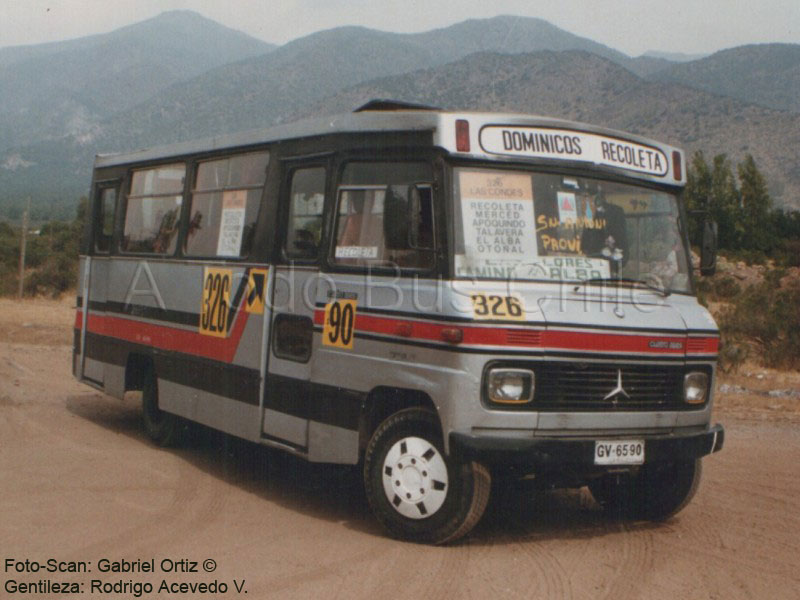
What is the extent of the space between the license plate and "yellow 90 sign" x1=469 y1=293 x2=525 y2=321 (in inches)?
38.7

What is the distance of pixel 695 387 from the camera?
745 centimetres

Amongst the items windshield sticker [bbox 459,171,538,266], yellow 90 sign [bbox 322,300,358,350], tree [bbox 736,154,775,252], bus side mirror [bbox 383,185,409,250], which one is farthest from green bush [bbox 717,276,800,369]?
tree [bbox 736,154,775,252]

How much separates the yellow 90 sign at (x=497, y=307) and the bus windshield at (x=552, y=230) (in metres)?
0.21

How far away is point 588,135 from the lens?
7.57 meters

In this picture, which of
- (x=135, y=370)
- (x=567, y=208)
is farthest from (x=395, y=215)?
(x=135, y=370)

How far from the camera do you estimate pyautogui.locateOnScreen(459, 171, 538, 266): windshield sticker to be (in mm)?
7023

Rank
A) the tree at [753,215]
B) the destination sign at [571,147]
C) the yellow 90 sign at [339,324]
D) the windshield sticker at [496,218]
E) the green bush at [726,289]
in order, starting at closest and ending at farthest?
the windshield sticker at [496,218] < the destination sign at [571,147] < the yellow 90 sign at [339,324] < the green bush at [726,289] < the tree at [753,215]

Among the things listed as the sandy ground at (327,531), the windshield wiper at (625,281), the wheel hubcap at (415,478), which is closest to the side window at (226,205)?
the sandy ground at (327,531)

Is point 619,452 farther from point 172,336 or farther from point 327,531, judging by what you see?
point 172,336

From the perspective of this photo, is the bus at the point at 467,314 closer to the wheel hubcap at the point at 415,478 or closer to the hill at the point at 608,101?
the wheel hubcap at the point at 415,478

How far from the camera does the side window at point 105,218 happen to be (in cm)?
1199

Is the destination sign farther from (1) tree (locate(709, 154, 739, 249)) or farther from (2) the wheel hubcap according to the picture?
(1) tree (locate(709, 154, 739, 249))

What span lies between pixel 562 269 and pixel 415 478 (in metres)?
1.68

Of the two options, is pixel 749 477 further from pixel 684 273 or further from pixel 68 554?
pixel 68 554
